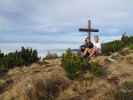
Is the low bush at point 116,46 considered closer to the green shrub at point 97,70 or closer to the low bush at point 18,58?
the low bush at point 18,58

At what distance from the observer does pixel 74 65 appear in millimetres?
21969

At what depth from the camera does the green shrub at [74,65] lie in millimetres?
21347

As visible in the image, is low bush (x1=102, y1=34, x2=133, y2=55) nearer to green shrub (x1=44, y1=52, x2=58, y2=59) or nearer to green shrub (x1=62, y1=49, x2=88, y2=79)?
green shrub (x1=44, y1=52, x2=58, y2=59)

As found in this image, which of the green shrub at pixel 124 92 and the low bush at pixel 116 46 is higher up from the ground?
the low bush at pixel 116 46

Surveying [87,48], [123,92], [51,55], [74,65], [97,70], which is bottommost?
[123,92]

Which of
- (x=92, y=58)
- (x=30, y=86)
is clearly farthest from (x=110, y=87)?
(x=92, y=58)

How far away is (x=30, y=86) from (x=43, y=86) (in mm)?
511

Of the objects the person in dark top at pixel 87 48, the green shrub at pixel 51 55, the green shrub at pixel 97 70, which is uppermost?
the person in dark top at pixel 87 48

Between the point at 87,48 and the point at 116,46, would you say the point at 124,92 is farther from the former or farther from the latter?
the point at 116,46

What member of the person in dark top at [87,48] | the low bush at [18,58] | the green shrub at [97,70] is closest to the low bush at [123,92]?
the green shrub at [97,70]

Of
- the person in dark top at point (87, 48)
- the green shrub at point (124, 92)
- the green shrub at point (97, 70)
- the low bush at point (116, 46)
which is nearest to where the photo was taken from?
the green shrub at point (124, 92)

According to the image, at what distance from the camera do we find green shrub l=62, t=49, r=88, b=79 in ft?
70.0

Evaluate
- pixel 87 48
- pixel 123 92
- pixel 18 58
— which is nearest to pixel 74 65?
pixel 87 48

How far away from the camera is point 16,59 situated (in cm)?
2652
